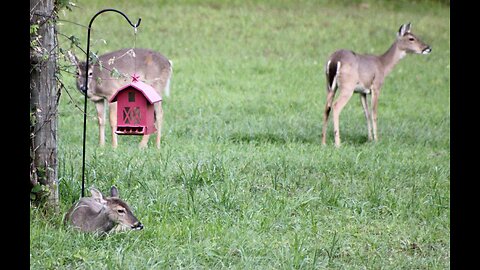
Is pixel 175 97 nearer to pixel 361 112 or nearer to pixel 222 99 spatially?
pixel 222 99

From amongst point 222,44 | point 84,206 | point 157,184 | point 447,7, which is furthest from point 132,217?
point 447,7

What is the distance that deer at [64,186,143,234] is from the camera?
6316mm

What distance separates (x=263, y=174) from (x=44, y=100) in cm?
263

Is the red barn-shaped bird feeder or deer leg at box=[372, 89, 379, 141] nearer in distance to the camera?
the red barn-shaped bird feeder

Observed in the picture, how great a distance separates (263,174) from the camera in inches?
338

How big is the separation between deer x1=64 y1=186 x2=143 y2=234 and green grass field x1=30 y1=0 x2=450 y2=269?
88mm

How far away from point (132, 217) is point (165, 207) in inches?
31.0

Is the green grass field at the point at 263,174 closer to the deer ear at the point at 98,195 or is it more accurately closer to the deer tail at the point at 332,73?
the deer ear at the point at 98,195

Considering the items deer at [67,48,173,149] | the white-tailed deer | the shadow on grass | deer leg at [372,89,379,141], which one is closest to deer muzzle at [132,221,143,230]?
the shadow on grass

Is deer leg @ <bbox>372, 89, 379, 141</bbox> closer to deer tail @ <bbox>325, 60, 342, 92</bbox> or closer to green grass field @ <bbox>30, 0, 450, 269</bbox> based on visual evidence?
green grass field @ <bbox>30, 0, 450, 269</bbox>

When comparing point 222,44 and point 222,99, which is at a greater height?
point 222,44

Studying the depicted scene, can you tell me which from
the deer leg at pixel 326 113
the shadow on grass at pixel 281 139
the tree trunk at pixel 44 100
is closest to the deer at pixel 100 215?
the tree trunk at pixel 44 100
